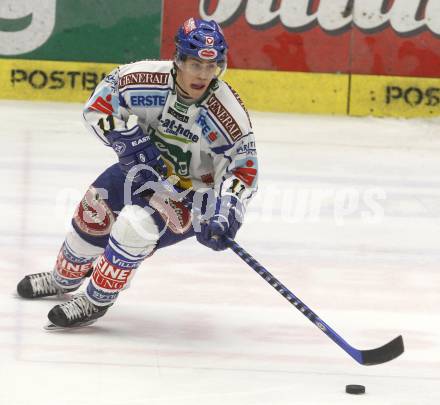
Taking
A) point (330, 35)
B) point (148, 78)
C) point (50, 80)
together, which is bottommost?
point (50, 80)

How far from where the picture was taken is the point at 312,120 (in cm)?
955

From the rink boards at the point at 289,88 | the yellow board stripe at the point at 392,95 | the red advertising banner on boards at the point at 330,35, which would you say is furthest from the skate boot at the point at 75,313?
the yellow board stripe at the point at 392,95

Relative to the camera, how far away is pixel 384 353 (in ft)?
14.1

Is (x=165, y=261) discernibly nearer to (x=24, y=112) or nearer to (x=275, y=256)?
(x=275, y=256)

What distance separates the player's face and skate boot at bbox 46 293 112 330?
A: 850 millimetres

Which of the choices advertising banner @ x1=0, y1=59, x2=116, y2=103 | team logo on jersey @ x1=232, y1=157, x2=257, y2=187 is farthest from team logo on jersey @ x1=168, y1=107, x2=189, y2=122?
advertising banner @ x1=0, y1=59, x2=116, y2=103

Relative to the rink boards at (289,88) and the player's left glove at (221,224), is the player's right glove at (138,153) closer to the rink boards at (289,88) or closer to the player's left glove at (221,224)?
the player's left glove at (221,224)

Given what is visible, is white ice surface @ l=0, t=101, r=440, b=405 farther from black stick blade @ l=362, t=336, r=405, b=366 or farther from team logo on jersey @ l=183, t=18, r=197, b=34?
team logo on jersey @ l=183, t=18, r=197, b=34

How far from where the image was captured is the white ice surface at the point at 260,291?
4.20 m

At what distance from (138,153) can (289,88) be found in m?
5.25

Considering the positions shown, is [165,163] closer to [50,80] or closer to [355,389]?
[355,389]

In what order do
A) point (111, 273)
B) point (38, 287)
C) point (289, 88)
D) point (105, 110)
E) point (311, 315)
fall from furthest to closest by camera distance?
point (289, 88) < point (38, 287) < point (105, 110) < point (111, 273) < point (311, 315)

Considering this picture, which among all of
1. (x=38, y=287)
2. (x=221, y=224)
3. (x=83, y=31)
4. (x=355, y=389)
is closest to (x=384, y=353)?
(x=355, y=389)

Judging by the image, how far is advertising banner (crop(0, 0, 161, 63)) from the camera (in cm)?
955
